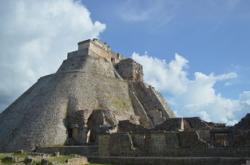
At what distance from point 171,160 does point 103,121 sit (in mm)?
16369

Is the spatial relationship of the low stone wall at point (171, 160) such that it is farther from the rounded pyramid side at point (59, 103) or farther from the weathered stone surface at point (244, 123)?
the rounded pyramid side at point (59, 103)

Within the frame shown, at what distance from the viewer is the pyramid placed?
41000 millimetres

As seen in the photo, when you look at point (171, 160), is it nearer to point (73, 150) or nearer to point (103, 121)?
point (73, 150)

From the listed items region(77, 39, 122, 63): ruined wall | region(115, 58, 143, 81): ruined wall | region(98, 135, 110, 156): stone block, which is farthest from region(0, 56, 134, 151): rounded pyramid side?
region(98, 135, 110, 156): stone block

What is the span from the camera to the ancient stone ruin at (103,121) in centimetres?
2800

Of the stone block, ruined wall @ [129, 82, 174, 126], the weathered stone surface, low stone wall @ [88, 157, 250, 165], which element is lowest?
low stone wall @ [88, 157, 250, 165]

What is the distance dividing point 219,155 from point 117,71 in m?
38.2

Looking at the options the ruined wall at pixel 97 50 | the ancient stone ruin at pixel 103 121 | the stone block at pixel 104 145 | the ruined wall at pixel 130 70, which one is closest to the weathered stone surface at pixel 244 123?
the ancient stone ruin at pixel 103 121

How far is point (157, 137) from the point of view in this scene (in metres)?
28.8

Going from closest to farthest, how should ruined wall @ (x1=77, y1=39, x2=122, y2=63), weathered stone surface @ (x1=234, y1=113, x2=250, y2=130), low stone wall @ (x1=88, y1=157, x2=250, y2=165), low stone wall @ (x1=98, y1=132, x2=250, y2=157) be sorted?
low stone wall @ (x1=88, y1=157, x2=250, y2=165) < low stone wall @ (x1=98, y1=132, x2=250, y2=157) < weathered stone surface @ (x1=234, y1=113, x2=250, y2=130) < ruined wall @ (x1=77, y1=39, x2=122, y2=63)

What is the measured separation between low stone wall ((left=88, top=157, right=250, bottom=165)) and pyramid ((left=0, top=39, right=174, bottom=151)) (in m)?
10.6

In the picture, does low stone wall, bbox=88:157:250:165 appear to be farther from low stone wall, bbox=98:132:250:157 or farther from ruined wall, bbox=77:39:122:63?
ruined wall, bbox=77:39:122:63

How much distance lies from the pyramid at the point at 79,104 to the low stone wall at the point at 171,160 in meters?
10.6

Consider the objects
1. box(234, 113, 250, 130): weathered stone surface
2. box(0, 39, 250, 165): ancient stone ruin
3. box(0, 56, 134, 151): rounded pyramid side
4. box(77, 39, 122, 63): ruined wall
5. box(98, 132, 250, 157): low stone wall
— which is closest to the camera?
box(98, 132, 250, 157): low stone wall
